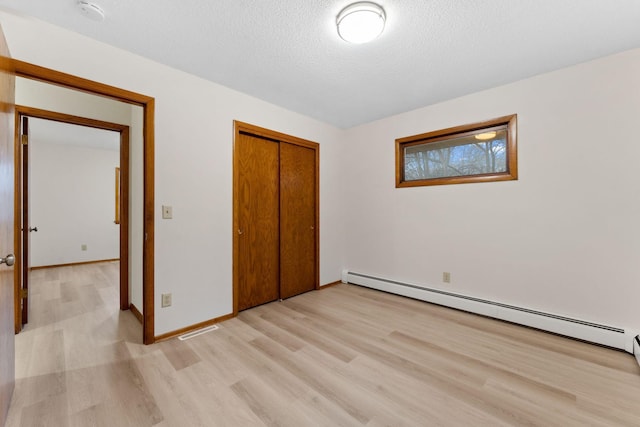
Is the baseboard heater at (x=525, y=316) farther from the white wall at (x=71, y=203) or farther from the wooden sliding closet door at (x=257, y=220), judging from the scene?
the white wall at (x=71, y=203)

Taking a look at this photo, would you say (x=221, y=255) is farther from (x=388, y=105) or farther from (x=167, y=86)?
(x=388, y=105)

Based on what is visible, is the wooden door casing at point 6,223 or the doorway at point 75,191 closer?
the wooden door casing at point 6,223

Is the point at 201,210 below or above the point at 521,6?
below

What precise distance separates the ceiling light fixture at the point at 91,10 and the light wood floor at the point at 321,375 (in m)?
2.31

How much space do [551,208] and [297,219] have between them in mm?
2601

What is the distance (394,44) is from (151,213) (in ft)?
7.61

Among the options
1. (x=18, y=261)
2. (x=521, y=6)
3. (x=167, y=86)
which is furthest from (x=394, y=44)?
(x=18, y=261)

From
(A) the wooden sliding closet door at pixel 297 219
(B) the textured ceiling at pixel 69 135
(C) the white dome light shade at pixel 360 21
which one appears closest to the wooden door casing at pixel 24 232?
(B) the textured ceiling at pixel 69 135

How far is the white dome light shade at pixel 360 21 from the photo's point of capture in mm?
1531

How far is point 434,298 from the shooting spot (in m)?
2.96

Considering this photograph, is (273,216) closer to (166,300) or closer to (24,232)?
(166,300)

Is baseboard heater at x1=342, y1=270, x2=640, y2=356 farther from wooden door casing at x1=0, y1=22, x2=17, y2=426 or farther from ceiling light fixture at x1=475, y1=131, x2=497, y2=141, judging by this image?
wooden door casing at x1=0, y1=22, x2=17, y2=426

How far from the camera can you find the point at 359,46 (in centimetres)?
193

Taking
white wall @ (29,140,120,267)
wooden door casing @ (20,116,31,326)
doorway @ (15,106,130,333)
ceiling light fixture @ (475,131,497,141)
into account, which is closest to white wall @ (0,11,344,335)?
wooden door casing @ (20,116,31,326)
